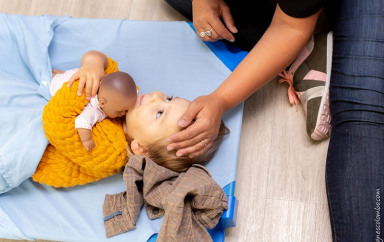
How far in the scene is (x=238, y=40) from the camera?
120 centimetres

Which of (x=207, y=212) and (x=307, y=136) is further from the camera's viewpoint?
(x=307, y=136)

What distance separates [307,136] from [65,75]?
2.49 ft

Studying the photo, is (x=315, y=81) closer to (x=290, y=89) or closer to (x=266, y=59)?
(x=290, y=89)

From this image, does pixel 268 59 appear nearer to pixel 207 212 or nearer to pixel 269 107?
pixel 269 107

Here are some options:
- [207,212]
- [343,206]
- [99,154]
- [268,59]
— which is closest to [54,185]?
[99,154]

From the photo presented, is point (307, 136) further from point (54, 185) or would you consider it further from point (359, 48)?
point (54, 185)

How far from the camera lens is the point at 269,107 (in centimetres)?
130

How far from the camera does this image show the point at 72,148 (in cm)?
99

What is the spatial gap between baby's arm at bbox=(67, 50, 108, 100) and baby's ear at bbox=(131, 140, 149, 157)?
16cm

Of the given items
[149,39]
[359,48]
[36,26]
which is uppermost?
[36,26]

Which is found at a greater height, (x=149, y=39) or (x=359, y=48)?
(x=149, y=39)

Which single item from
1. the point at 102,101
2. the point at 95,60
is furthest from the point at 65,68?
the point at 102,101

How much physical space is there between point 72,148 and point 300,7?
2.13 feet

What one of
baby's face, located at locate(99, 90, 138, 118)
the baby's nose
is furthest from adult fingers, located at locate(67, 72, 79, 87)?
the baby's nose
